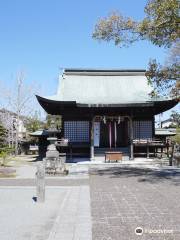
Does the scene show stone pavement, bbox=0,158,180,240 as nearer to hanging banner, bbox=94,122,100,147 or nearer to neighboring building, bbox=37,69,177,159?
neighboring building, bbox=37,69,177,159

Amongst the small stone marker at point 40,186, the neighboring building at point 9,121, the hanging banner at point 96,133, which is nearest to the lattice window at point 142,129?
the hanging banner at point 96,133

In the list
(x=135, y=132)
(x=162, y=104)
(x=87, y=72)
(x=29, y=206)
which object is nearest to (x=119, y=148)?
(x=135, y=132)

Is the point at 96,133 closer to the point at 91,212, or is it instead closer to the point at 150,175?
the point at 150,175

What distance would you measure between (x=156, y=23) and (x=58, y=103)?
36.5 feet

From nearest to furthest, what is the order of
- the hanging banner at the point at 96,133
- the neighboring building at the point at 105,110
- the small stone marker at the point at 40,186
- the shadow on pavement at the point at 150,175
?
the small stone marker at the point at 40,186, the shadow on pavement at the point at 150,175, the neighboring building at the point at 105,110, the hanging banner at the point at 96,133

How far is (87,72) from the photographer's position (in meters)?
30.7

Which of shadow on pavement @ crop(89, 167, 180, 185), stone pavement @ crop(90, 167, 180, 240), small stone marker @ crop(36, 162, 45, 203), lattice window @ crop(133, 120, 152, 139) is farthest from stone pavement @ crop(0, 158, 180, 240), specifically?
lattice window @ crop(133, 120, 152, 139)

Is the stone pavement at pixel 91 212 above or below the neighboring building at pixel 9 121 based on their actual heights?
below

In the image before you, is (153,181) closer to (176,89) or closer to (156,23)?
(176,89)

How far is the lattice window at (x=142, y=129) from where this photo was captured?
26.9 m

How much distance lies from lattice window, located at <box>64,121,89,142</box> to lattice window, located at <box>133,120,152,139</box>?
3708mm

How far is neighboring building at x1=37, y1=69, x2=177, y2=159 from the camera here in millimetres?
24297

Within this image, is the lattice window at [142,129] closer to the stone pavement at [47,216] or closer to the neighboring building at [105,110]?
the neighboring building at [105,110]

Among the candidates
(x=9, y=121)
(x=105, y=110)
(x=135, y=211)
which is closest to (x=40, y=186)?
(x=135, y=211)
